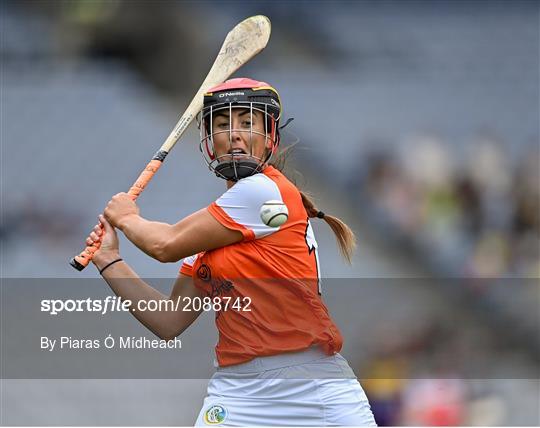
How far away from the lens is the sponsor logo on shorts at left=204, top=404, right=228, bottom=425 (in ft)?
7.57

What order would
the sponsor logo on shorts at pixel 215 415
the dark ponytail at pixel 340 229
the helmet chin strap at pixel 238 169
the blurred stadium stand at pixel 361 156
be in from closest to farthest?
the sponsor logo on shorts at pixel 215 415, the helmet chin strap at pixel 238 169, the dark ponytail at pixel 340 229, the blurred stadium stand at pixel 361 156

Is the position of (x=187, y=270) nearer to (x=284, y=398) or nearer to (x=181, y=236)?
(x=181, y=236)

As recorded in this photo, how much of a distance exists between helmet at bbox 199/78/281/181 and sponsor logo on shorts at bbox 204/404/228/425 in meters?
0.64

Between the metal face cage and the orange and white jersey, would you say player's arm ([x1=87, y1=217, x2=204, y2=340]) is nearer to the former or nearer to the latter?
the orange and white jersey

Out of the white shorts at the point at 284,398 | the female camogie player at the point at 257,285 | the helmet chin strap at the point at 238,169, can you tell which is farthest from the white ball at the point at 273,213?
the white shorts at the point at 284,398

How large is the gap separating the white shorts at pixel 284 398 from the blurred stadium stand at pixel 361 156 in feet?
6.72

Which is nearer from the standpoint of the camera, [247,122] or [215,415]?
[215,415]

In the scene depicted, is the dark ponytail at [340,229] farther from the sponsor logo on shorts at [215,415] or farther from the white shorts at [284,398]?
the sponsor logo on shorts at [215,415]

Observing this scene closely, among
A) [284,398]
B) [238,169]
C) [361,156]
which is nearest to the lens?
[284,398]

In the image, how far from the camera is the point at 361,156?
5031mm

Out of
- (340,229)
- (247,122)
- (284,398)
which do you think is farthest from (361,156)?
(284,398)

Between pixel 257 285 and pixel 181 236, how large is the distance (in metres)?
0.26

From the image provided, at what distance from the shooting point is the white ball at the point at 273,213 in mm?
2355

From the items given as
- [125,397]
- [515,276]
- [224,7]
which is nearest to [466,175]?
[515,276]
